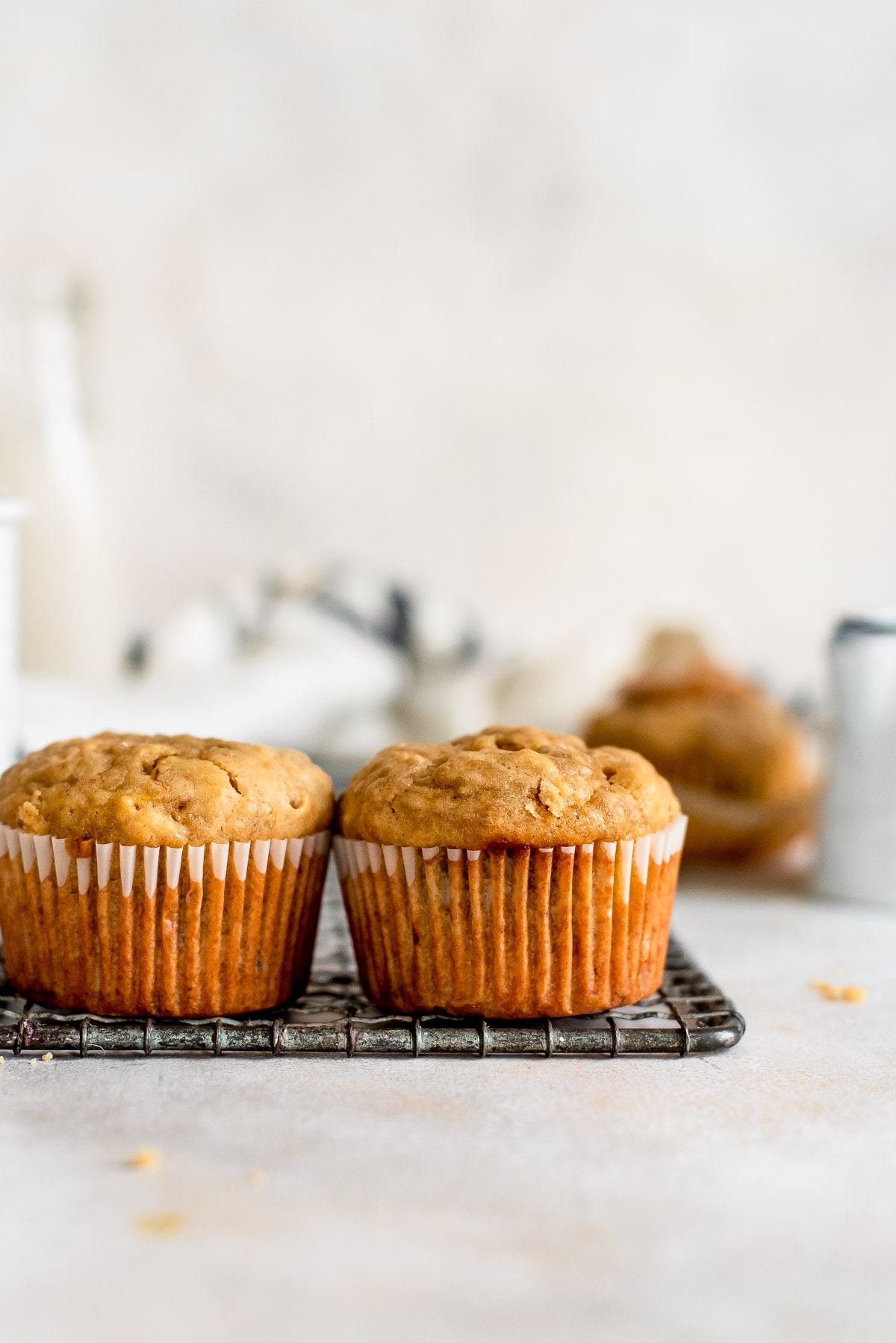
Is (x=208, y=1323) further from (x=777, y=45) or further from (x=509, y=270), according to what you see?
(x=777, y=45)

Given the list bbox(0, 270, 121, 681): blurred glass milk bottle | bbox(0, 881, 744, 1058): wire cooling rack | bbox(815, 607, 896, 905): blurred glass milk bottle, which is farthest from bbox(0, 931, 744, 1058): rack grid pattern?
bbox(0, 270, 121, 681): blurred glass milk bottle

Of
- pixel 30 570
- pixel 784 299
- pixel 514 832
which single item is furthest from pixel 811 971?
pixel 784 299

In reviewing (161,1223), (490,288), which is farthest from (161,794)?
(490,288)

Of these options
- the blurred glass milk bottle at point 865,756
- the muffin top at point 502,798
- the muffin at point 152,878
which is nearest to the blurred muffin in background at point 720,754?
the blurred glass milk bottle at point 865,756

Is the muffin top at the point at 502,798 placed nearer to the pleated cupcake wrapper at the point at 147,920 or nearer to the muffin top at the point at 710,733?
the pleated cupcake wrapper at the point at 147,920

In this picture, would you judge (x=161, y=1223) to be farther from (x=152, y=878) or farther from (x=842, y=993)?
(x=842, y=993)
